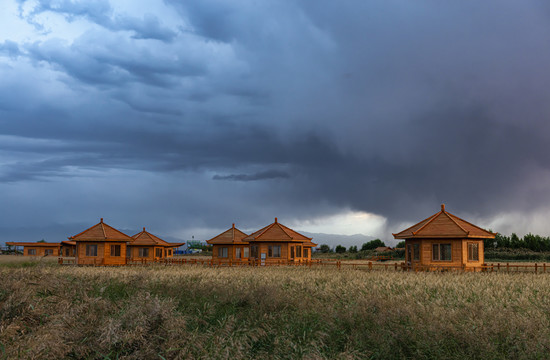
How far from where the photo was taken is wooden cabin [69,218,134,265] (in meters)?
42.5

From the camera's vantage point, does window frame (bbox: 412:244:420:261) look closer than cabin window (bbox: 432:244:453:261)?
No

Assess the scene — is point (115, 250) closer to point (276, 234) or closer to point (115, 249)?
point (115, 249)

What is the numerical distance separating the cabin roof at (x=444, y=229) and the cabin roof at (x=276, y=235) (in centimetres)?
1103

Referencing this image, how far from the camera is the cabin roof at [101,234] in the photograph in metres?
42.5

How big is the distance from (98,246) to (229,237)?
13.5 metres

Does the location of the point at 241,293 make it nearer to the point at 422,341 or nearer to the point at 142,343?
the point at 422,341

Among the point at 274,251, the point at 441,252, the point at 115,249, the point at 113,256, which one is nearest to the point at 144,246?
→ the point at 115,249

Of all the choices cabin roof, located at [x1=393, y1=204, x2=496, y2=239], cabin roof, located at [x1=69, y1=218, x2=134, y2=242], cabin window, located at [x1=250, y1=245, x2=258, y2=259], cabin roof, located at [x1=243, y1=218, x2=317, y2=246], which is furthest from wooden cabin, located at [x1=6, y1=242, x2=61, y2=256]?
cabin roof, located at [x1=393, y1=204, x2=496, y2=239]

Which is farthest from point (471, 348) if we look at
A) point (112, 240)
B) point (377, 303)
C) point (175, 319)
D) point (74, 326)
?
point (112, 240)

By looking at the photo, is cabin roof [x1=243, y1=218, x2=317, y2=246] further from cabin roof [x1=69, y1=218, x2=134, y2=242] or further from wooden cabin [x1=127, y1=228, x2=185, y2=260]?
wooden cabin [x1=127, y1=228, x2=185, y2=260]

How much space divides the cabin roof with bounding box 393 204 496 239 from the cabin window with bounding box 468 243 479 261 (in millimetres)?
862

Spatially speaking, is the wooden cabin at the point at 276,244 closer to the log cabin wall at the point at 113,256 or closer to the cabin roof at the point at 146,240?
the log cabin wall at the point at 113,256

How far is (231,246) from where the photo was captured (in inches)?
1992

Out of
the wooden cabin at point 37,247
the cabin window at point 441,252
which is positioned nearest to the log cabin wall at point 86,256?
the cabin window at point 441,252
